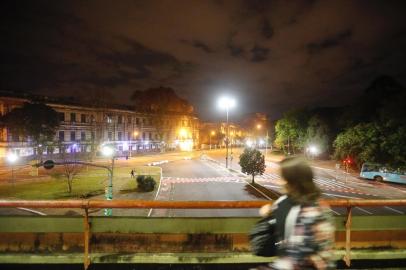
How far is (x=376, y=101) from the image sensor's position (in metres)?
46.3

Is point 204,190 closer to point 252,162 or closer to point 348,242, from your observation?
point 252,162

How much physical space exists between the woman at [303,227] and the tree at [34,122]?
60987 mm

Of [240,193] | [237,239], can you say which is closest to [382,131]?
[240,193]

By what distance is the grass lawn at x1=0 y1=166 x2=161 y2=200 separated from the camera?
97.5ft

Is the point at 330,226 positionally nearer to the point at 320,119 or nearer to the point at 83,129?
the point at 320,119

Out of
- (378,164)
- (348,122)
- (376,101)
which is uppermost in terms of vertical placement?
(376,101)

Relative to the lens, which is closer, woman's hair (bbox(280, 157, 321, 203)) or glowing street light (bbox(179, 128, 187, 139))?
woman's hair (bbox(280, 157, 321, 203))

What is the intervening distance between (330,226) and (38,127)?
6177cm

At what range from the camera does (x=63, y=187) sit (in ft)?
112

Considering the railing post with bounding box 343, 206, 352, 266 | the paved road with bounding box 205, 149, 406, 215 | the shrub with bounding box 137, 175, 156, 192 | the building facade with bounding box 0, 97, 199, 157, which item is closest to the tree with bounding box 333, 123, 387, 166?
the paved road with bounding box 205, 149, 406, 215

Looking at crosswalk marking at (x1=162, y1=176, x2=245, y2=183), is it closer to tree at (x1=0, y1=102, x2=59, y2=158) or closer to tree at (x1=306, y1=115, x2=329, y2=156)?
tree at (x1=306, y1=115, x2=329, y2=156)

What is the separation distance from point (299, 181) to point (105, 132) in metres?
77.7

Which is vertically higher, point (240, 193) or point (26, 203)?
point (26, 203)

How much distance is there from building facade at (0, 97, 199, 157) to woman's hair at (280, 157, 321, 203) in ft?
156
